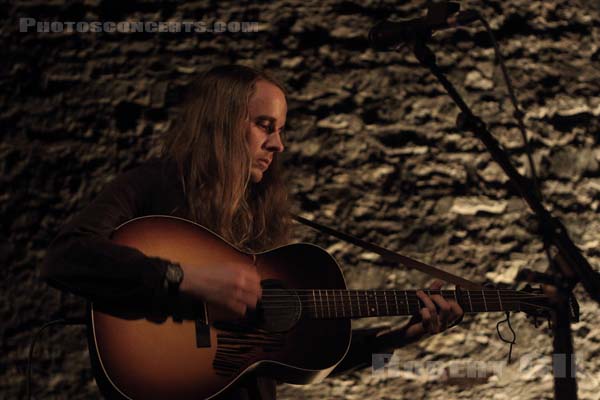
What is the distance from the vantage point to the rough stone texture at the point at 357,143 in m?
2.97

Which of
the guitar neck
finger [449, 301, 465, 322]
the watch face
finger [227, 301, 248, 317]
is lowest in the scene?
finger [449, 301, 465, 322]

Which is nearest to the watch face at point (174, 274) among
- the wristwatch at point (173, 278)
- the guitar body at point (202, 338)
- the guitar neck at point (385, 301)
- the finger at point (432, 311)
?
the wristwatch at point (173, 278)

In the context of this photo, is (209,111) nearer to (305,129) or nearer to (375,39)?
(375,39)

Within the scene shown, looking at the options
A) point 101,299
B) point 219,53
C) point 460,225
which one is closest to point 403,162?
point 460,225

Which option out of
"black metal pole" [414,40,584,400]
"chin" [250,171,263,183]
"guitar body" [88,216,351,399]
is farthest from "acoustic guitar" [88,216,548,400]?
"black metal pole" [414,40,584,400]

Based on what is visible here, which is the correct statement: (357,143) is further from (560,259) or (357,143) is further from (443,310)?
(560,259)

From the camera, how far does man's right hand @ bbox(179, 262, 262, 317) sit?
168cm

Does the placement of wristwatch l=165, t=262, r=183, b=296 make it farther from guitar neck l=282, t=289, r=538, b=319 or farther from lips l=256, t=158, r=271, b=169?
lips l=256, t=158, r=271, b=169

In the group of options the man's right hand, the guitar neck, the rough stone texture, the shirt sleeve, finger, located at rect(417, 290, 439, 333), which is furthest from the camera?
the rough stone texture

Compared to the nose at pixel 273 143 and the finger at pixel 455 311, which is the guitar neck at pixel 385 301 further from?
the nose at pixel 273 143

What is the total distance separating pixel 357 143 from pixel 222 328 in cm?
168

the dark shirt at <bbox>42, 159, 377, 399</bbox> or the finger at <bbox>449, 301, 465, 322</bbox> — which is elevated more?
the dark shirt at <bbox>42, 159, 377, 399</bbox>

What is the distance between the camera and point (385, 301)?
209cm

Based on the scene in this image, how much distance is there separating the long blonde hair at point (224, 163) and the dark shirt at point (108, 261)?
0.82ft
